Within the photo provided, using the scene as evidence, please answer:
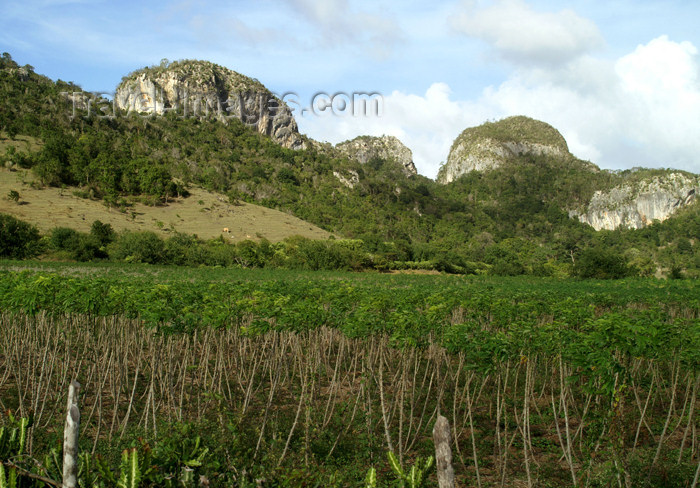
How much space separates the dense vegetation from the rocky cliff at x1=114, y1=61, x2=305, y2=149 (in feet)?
42.0

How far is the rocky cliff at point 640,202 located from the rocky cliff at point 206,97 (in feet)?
311

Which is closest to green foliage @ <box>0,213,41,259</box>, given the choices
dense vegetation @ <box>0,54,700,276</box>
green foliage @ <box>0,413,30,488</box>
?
dense vegetation @ <box>0,54,700,276</box>

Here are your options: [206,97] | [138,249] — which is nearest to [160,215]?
[138,249]

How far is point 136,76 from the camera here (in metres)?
143

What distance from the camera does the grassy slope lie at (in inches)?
2124

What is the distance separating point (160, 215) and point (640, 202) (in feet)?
448

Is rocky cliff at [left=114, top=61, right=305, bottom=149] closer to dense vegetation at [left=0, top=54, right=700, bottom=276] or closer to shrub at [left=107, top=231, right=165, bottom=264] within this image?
dense vegetation at [left=0, top=54, right=700, bottom=276]

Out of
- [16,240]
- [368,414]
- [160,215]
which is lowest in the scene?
[368,414]

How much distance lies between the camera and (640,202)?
141500 mm

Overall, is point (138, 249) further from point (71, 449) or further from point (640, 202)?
point (640, 202)

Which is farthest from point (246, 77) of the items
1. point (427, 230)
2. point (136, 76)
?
point (427, 230)

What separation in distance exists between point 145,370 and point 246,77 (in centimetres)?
16874

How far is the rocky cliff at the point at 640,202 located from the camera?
457 ft

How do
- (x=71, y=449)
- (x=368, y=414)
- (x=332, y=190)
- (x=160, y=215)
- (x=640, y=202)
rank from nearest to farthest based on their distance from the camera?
(x=71, y=449), (x=368, y=414), (x=160, y=215), (x=332, y=190), (x=640, y=202)
